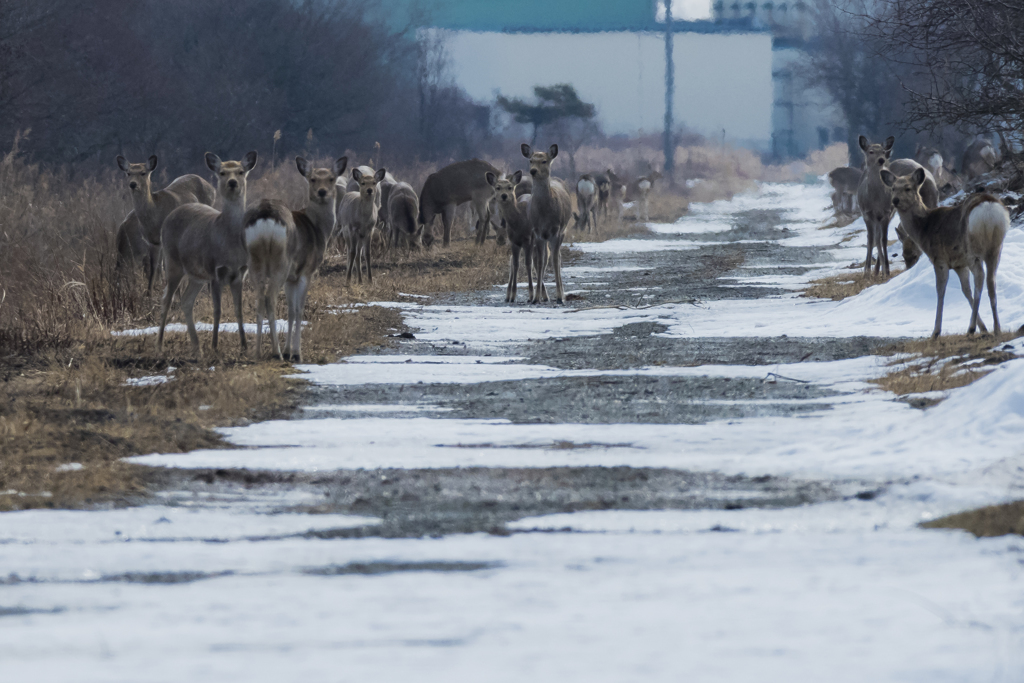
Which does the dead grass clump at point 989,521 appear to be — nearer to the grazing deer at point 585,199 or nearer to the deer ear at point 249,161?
the deer ear at point 249,161

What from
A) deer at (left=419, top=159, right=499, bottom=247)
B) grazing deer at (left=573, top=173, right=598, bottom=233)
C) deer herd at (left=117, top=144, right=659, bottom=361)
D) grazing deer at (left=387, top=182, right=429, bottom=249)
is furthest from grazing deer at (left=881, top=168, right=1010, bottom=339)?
grazing deer at (left=573, top=173, right=598, bottom=233)

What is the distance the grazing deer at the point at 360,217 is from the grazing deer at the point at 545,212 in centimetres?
265

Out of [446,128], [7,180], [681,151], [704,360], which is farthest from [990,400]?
[681,151]

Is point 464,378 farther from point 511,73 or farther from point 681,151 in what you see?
point 681,151

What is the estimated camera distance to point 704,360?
1205 centimetres

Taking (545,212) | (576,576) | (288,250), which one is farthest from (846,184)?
(576,576)

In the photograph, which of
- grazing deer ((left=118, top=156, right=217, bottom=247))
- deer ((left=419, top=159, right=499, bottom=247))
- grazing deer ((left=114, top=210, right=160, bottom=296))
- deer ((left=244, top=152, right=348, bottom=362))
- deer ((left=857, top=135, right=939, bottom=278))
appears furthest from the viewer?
deer ((left=419, top=159, right=499, bottom=247))

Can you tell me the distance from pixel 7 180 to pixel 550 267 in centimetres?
993

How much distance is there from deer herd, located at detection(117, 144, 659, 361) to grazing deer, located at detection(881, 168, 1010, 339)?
5568mm

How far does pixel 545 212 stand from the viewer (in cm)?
1762

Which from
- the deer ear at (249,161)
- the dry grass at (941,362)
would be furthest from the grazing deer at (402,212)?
the dry grass at (941,362)

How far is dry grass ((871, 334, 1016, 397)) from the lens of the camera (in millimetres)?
9398

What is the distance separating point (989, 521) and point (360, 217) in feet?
49.9

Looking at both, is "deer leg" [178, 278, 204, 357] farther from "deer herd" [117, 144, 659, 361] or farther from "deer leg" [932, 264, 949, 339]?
"deer leg" [932, 264, 949, 339]
